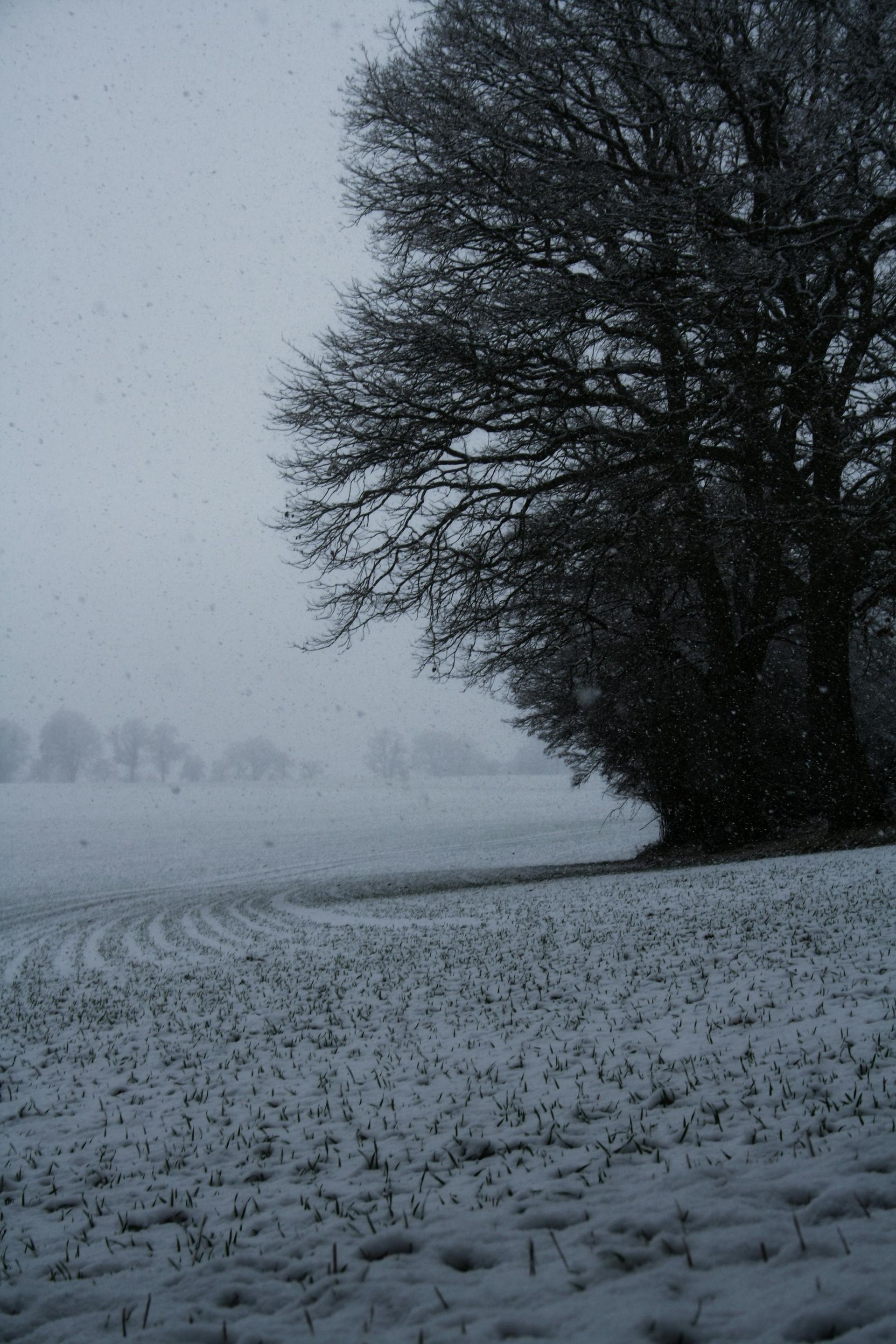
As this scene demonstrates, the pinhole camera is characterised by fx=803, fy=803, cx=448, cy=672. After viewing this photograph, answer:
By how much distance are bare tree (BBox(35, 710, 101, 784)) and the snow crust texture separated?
419 ft

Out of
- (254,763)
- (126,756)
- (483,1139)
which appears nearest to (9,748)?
(126,756)

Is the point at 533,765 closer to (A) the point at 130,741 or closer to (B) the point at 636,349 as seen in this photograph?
(A) the point at 130,741

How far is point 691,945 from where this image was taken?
776 cm

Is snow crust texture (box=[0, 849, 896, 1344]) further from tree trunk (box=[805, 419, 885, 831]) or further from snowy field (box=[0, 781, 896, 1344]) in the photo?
tree trunk (box=[805, 419, 885, 831])

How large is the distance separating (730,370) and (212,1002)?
36.8 ft

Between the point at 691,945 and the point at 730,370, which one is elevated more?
the point at 730,370

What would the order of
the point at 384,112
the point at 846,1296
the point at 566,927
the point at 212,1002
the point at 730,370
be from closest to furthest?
the point at 846,1296
the point at 212,1002
the point at 566,927
the point at 730,370
the point at 384,112

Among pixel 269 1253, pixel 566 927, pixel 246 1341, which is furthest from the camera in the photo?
pixel 566 927

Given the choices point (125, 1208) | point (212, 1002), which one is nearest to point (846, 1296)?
point (125, 1208)

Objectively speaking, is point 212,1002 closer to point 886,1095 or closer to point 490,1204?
point 490,1204

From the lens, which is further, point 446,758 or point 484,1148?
point 446,758

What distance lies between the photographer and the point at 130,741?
13562 centimetres

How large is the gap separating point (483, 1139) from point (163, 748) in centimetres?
14303

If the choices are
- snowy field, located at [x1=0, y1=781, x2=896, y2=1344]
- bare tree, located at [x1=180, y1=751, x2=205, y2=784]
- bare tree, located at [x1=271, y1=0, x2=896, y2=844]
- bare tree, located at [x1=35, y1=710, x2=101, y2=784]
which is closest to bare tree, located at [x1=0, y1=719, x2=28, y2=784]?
bare tree, located at [x1=35, y1=710, x2=101, y2=784]
